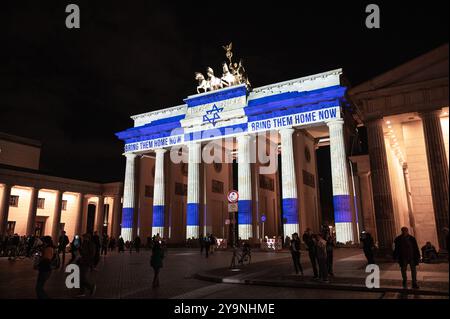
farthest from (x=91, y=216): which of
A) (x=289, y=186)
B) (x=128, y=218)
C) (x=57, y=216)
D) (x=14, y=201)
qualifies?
(x=289, y=186)

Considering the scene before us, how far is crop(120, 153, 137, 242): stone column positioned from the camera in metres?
43.7

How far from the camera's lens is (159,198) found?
42.3 m

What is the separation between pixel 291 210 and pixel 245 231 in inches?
219

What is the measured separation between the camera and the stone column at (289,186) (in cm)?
3291

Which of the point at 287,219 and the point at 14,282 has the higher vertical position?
the point at 287,219

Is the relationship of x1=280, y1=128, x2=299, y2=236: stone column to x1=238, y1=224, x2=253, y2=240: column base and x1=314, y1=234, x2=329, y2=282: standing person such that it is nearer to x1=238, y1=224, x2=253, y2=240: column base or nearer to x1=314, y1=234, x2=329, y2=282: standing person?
x1=238, y1=224, x2=253, y2=240: column base

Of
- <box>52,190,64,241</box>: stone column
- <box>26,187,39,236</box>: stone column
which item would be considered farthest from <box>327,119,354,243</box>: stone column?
<box>26,187,39,236</box>: stone column

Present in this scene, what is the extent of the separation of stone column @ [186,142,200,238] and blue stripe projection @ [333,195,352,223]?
1591cm

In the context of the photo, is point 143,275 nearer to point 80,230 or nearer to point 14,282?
point 14,282

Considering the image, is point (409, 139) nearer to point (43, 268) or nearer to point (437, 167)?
point (437, 167)

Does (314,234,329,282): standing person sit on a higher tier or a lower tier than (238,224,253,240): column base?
lower
